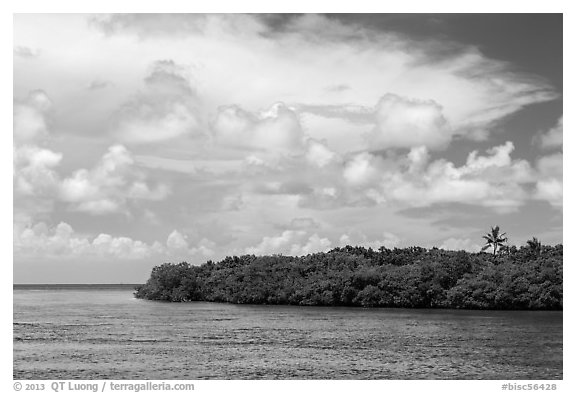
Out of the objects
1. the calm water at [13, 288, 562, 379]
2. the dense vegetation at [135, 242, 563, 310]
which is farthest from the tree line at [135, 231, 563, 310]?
the calm water at [13, 288, 562, 379]

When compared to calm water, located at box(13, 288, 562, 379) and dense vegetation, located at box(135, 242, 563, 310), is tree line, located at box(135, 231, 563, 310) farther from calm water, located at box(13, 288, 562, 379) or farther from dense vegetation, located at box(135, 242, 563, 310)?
calm water, located at box(13, 288, 562, 379)

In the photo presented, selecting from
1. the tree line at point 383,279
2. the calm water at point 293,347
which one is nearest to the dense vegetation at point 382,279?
the tree line at point 383,279

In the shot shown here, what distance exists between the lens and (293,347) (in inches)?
1665

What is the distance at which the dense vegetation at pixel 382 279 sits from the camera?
71625mm

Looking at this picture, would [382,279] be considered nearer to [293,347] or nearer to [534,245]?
[534,245]

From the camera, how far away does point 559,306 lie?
2677 inches

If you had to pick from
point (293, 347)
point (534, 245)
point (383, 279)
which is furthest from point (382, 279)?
point (293, 347)

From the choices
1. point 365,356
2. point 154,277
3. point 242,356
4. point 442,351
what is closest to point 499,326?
point 442,351

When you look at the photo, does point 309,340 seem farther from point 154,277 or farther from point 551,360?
point 154,277

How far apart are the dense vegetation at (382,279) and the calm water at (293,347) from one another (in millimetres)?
6157

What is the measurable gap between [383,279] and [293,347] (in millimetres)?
39211

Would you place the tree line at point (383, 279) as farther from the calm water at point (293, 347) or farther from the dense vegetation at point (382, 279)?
the calm water at point (293, 347)
